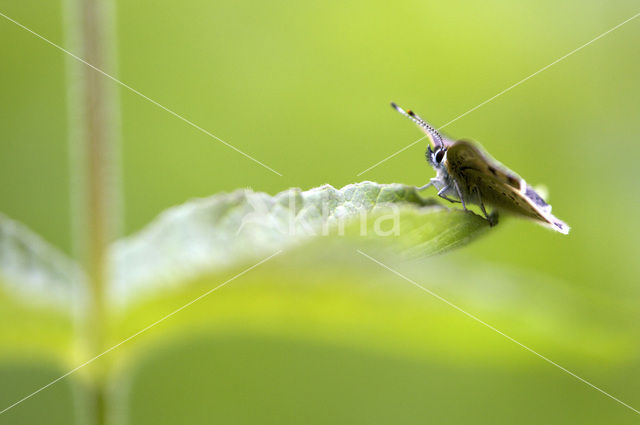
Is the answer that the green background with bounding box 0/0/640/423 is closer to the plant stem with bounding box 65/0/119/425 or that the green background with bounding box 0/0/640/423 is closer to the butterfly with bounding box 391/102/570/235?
the butterfly with bounding box 391/102/570/235

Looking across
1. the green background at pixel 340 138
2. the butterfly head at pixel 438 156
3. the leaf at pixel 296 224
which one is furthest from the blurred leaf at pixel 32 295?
the green background at pixel 340 138

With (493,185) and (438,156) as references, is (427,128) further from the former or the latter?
(493,185)

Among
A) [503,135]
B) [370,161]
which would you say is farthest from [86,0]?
[503,135]

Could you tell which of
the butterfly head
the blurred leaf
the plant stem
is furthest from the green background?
the plant stem

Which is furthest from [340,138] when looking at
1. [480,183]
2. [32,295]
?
[32,295]

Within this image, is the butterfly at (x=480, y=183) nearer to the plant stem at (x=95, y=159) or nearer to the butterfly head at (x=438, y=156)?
the butterfly head at (x=438, y=156)

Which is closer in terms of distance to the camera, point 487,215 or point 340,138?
point 487,215

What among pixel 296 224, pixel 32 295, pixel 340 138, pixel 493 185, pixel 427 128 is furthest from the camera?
pixel 340 138
